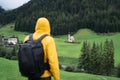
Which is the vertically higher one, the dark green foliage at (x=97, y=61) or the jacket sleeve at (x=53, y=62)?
the jacket sleeve at (x=53, y=62)

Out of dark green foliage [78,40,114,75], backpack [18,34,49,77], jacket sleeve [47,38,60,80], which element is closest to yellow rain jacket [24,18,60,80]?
jacket sleeve [47,38,60,80]

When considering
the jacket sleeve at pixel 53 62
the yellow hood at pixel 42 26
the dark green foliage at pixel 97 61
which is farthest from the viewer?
the dark green foliage at pixel 97 61

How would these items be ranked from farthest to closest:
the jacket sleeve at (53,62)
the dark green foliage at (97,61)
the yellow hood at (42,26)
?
the dark green foliage at (97,61) → the yellow hood at (42,26) → the jacket sleeve at (53,62)

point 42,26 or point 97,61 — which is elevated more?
point 42,26

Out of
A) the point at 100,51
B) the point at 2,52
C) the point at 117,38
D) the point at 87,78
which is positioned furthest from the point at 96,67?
the point at 117,38

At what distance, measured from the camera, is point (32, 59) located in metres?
11.6

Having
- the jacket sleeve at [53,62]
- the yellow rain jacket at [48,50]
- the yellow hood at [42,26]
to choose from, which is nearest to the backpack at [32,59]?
the yellow rain jacket at [48,50]

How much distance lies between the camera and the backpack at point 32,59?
11578 millimetres

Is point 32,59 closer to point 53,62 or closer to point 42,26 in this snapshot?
point 53,62

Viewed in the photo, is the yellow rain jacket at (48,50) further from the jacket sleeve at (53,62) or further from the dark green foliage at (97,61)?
the dark green foliage at (97,61)

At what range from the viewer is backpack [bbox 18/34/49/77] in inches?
456

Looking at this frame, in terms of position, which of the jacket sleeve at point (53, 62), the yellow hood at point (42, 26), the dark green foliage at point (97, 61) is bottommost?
the dark green foliage at point (97, 61)

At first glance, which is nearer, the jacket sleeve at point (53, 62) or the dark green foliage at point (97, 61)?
the jacket sleeve at point (53, 62)

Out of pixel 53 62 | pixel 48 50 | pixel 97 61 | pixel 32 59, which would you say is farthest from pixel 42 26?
pixel 97 61
